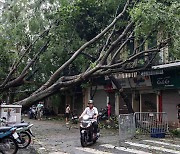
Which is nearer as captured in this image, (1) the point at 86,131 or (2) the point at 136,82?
(1) the point at 86,131

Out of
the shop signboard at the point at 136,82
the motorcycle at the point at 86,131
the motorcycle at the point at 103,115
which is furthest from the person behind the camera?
the motorcycle at the point at 103,115

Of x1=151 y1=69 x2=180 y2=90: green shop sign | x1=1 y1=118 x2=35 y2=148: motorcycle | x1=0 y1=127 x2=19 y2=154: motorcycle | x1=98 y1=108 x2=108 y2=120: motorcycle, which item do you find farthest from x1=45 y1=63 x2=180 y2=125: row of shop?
x1=0 y1=127 x2=19 y2=154: motorcycle

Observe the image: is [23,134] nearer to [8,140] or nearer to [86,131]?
[8,140]

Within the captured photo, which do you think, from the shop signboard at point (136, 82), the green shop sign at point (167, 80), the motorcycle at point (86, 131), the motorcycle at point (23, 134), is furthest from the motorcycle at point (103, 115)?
the motorcycle at point (23, 134)

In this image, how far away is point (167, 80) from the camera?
669 inches

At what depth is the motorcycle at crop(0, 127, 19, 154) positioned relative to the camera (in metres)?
8.40

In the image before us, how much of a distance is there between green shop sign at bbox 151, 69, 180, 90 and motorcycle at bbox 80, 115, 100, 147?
313 inches

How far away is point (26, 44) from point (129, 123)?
24.9 ft

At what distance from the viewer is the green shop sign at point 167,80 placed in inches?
645

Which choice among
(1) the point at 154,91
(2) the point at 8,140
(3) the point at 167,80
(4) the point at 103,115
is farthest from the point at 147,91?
(2) the point at 8,140

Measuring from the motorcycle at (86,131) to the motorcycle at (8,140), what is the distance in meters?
2.43

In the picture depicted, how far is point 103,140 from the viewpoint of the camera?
11.5 m

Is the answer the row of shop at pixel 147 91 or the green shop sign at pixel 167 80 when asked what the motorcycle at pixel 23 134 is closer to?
the row of shop at pixel 147 91

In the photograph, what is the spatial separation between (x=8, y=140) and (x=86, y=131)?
9.11 feet
